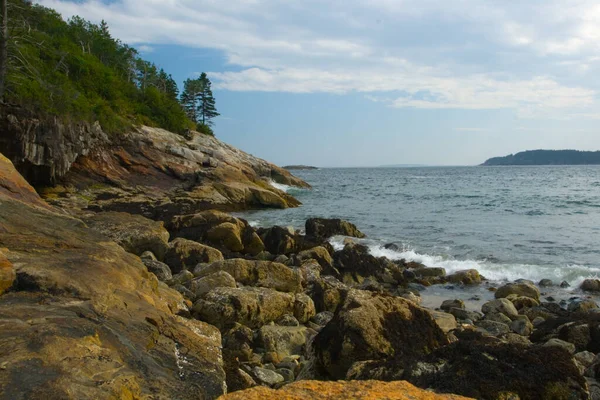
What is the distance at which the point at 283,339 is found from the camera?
7555 millimetres

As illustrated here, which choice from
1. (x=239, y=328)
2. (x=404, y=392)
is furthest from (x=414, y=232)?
(x=404, y=392)

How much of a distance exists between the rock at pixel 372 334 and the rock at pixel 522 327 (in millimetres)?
4131

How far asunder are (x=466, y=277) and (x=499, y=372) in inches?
424

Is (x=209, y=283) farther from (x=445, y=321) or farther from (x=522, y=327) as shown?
(x=522, y=327)

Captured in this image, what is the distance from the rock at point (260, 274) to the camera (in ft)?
35.1

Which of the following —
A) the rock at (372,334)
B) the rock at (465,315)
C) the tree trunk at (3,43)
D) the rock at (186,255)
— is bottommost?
the rock at (465,315)

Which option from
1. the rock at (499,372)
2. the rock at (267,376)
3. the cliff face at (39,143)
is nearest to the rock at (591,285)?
the rock at (499,372)

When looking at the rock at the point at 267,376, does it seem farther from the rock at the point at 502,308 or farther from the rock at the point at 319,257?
the rock at the point at 319,257

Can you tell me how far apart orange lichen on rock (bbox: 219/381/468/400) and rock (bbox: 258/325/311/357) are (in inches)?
178

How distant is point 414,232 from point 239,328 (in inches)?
685

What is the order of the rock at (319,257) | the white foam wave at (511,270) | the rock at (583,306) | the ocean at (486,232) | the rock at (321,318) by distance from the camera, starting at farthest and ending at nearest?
the ocean at (486,232)
the rock at (319,257)
the white foam wave at (511,270)
the rock at (583,306)
the rock at (321,318)

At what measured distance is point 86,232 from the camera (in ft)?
25.8

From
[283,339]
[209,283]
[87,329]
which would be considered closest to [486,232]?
[209,283]

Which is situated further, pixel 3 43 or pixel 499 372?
pixel 3 43
